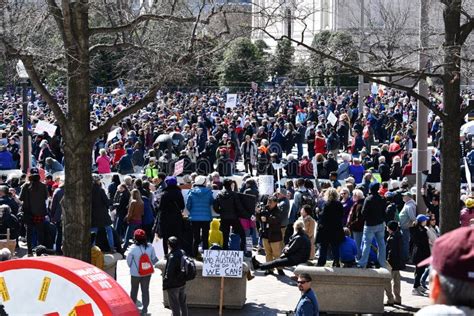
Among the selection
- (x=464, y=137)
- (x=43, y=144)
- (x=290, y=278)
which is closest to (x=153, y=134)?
(x=43, y=144)

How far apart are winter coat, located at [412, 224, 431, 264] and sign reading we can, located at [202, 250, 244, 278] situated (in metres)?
3.04

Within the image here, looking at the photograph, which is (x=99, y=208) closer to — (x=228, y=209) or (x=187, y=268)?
(x=228, y=209)

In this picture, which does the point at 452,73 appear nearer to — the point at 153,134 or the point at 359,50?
the point at 359,50

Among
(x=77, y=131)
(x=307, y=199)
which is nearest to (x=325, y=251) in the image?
(x=307, y=199)

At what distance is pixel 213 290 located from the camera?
1320 cm

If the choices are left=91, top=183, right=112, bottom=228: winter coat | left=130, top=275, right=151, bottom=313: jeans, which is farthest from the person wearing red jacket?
left=130, top=275, right=151, bottom=313: jeans

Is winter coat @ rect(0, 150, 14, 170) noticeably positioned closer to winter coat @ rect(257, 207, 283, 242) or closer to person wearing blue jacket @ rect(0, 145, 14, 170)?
person wearing blue jacket @ rect(0, 145, 14, 170)

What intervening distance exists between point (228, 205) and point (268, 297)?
2.24 meters

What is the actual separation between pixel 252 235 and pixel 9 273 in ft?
42.0

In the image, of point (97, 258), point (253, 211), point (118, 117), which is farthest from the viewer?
point (253, 211)

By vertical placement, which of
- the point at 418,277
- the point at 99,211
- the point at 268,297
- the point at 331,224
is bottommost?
the point at 268,297

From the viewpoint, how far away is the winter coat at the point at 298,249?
13.6 meters

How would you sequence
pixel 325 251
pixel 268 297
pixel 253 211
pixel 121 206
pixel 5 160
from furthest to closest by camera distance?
pixel 5 160 < pixel 121 206 < pixel 253 211 < pixel 325 251 < pixel 268 297

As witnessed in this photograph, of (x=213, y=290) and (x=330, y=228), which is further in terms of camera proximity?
(x=330, y=228)
